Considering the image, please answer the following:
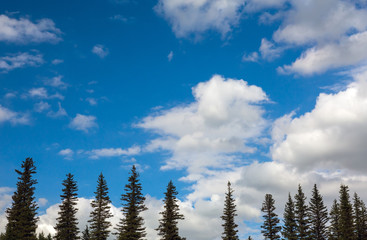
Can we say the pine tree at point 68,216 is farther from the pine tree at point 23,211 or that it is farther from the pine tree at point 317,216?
the pine tree at point 317,216

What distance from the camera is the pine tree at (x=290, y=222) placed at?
7550 cm

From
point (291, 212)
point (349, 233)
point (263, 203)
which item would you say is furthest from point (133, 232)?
point (349, 233)

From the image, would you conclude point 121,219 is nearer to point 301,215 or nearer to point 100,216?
point 100,216

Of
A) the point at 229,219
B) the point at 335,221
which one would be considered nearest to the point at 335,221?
the point at 335,221

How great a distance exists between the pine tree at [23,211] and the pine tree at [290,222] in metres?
48.1

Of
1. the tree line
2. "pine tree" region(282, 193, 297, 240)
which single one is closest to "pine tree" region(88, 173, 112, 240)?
the tree line

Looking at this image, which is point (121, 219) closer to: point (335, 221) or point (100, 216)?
point (100, 216)

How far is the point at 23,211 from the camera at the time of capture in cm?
5578

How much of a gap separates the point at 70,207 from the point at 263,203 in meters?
37.6

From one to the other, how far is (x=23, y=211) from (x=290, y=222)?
51.7 metres

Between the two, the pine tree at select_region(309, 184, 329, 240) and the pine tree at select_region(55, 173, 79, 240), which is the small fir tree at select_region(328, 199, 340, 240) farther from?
the pine tree at select_region(55, 173, 79, 240)

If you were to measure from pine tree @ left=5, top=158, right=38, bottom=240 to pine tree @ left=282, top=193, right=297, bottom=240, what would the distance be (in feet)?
158

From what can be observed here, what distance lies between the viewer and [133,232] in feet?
192

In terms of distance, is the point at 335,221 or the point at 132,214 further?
the point at 335,221
